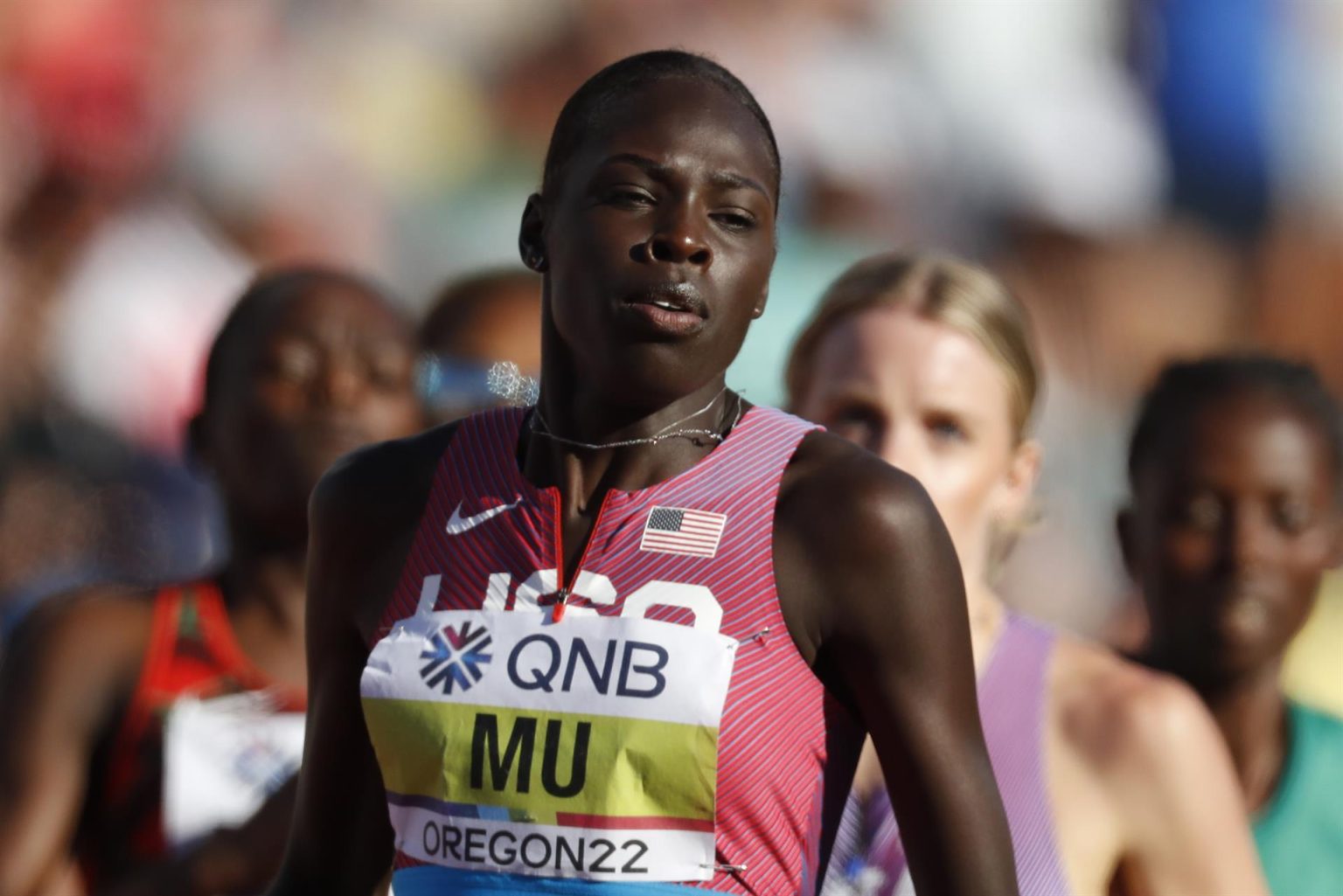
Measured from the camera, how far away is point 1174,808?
10.9 ft

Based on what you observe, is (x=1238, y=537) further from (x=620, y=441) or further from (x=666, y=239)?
(x=666, y=239)

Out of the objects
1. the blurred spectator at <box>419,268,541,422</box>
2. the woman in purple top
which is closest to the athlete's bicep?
the woman in purple top

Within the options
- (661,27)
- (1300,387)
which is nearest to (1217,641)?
(1300,387)

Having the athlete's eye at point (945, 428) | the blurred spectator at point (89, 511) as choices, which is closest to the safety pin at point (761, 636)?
the athlete's eye at point (945, 428)

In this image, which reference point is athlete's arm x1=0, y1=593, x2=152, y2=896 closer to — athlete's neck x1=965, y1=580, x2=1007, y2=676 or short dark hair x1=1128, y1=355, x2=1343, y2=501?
athlete's neck x1=965, y1=580, x2=1007, y2=676

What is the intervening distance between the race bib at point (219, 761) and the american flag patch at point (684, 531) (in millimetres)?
1794

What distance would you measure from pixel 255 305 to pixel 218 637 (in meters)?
0.77

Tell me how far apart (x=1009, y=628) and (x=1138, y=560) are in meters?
0.91

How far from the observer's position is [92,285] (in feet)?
22.9

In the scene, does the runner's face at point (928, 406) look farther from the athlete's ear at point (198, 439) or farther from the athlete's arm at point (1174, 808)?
the athlete's ear at point (198, 439)

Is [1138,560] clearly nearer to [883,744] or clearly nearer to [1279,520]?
[1279,520]

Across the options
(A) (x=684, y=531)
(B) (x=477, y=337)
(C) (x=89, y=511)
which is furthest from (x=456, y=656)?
(C) (x=89, y=511)

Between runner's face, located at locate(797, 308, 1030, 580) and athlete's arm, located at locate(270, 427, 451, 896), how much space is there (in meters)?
1.22

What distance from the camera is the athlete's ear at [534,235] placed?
2357mm
